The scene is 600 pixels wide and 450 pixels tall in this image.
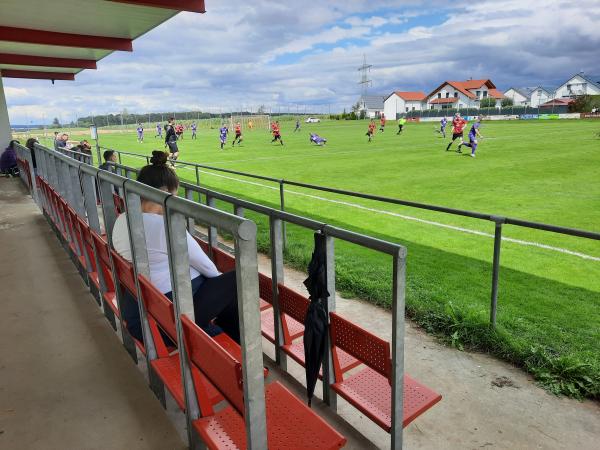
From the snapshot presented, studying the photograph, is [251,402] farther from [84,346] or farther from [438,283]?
[438,283]

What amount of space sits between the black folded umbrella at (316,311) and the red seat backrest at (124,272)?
3.69ft

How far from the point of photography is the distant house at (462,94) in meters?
90.3

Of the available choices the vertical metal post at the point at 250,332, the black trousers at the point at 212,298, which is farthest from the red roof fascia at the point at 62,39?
the vertical metal post at the point at 250,332

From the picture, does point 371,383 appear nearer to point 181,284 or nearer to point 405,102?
point 181,284

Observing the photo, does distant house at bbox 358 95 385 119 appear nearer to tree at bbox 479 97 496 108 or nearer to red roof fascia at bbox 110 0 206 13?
tree at bbox 479 97 496 108

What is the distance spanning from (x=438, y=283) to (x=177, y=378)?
326 centimetres

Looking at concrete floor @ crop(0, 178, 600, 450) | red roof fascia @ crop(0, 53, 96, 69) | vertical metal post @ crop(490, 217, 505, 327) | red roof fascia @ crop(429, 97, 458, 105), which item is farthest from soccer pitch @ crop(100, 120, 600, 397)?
red roof fascia @ crop(429, 97, 458, 105)

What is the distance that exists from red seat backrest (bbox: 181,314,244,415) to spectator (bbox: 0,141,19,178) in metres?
15.3

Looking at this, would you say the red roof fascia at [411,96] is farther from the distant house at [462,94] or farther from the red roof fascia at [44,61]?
the red roof fascia at [44,61]

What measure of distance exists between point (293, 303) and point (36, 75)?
1819 centimetres

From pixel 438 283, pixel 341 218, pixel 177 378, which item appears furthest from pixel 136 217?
pixel 341 218

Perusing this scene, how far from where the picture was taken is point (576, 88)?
96500 millimetres

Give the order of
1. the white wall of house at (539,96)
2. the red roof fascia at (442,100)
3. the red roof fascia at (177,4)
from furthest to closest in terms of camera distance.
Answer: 1. the white wall of house at (539,96)
2. the red roof fascia at (442,100)
3. the red roof fascia at (177,4)

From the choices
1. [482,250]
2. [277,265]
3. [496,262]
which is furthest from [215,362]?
[482,250]
